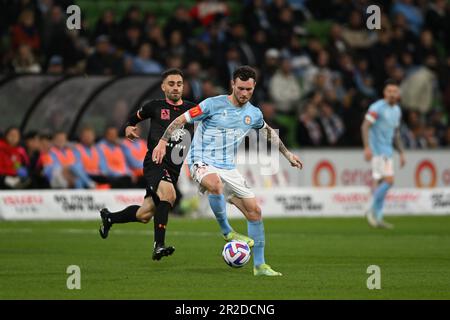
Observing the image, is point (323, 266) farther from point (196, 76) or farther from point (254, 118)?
point (196, 76)

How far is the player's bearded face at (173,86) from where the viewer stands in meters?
12.7

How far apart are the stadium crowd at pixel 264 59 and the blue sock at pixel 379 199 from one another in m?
5.14

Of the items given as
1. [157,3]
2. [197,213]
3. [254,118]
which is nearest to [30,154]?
[197,213]

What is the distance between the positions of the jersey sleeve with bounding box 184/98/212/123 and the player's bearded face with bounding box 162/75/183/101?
958 millimetres

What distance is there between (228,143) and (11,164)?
30.4 feet

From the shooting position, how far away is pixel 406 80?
27.3 meters

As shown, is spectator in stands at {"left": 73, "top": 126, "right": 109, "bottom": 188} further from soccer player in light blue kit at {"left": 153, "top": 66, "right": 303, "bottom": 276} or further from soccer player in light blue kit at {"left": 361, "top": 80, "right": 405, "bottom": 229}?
soccer player in light blue kit at {"left": 153, "top": 66, "right": 303, "bottom": 276}

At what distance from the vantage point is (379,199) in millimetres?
18891

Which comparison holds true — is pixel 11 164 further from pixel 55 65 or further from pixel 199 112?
pixel 199 112

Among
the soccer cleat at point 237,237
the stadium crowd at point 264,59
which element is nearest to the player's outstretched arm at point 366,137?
the stadium crowd at point 264,59

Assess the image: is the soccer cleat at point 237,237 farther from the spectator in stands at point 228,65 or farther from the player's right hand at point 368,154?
the spectator in stands at point 228,65

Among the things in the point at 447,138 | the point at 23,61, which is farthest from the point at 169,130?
the point at 447,138
